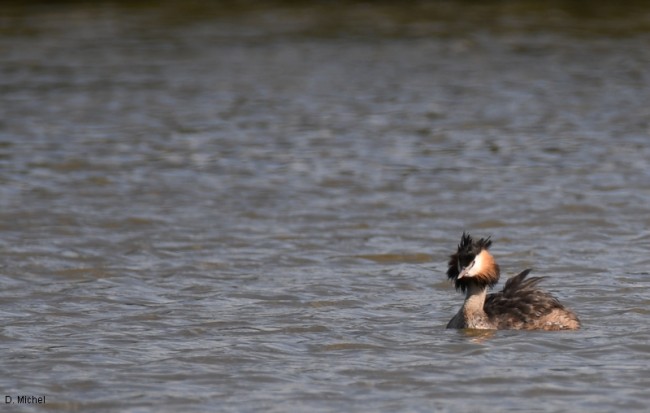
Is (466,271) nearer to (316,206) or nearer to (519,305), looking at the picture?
(519,305)

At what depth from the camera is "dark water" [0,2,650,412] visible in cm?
869

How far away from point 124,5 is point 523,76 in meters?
10.6

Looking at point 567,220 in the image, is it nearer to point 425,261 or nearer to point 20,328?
point 425,261

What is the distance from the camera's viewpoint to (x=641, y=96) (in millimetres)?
19672

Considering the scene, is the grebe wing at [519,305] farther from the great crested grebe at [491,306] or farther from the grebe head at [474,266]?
the grebe head at [474,266]

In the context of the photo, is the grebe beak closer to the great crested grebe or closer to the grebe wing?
the great crested grebe

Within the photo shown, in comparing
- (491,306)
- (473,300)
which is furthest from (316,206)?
(473,300)

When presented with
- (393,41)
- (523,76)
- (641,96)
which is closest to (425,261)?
(641,96)

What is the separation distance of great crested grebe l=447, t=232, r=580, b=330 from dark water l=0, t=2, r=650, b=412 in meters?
0.12

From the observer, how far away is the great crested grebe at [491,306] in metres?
9.57

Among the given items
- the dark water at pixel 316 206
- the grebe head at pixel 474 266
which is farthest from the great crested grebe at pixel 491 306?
the dark water at pixel 316 206

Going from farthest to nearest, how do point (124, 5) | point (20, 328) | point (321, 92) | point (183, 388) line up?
point (124, 5) < point (321, 92) < point (20, 328) < point (183, 388)

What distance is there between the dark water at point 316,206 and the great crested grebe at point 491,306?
0.12m

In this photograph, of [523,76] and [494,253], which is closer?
[494,253]
